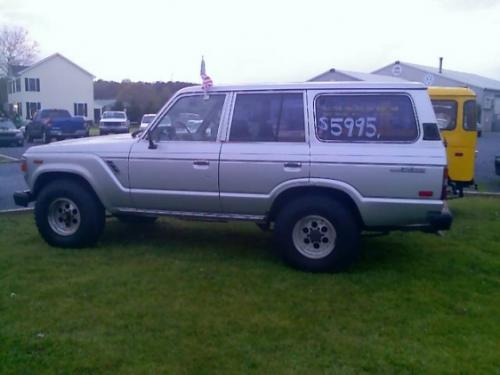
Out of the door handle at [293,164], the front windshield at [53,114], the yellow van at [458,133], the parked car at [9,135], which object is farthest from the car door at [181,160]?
the front windshield at [53,114]

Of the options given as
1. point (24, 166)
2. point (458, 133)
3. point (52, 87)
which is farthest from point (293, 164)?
point (52, 87)

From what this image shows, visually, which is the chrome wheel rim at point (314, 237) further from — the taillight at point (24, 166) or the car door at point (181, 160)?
the taillight at point (24, 166)

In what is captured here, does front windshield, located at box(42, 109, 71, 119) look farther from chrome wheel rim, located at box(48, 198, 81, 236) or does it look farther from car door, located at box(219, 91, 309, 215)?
car door, located at box(219, 91, 309, 215)

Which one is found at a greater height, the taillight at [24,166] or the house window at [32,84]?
the house window at [32,84]

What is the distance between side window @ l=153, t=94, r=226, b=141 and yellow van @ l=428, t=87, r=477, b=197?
4.88 metres

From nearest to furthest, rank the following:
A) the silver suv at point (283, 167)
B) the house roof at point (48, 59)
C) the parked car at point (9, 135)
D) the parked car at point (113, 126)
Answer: the silver suv at point (283, 167)
the parked car at point (9, 135)
the parked car at point (113, 126)
the house roof at point (48, 59)

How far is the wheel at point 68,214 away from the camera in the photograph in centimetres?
727

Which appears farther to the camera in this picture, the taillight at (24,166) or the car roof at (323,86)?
the taillight at (24,166)

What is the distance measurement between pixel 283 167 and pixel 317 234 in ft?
2.66

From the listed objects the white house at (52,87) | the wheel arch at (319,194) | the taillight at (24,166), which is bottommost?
the wheel arch at (319,194)

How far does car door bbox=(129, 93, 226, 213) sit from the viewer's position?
6.74 m

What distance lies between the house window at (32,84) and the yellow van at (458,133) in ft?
192

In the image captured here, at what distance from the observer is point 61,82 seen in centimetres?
6369

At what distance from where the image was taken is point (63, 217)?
7449 millimetres
